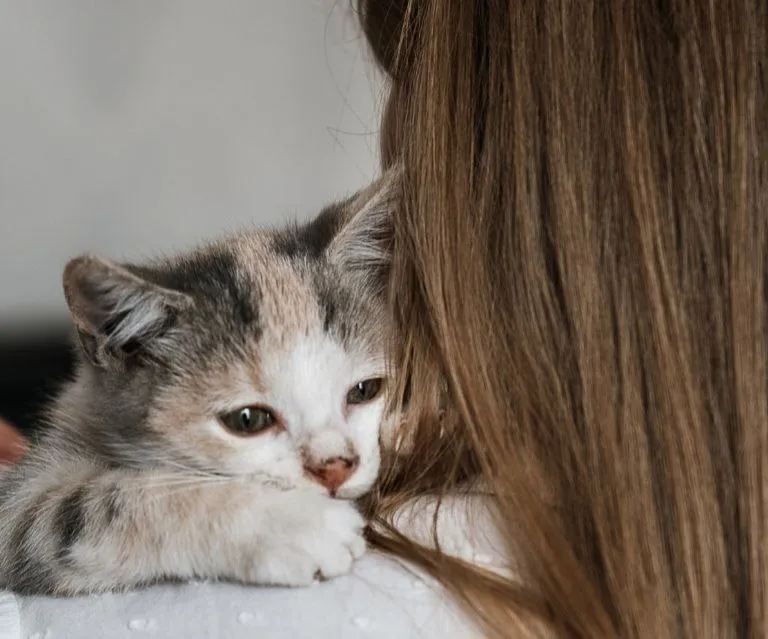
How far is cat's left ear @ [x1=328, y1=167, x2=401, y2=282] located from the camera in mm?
808

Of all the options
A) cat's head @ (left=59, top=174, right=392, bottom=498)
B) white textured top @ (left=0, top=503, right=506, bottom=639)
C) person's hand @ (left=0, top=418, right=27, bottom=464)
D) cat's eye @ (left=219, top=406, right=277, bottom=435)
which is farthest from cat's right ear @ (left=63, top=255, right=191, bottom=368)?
person's hand @ (left=0, top=418, right=27, bottom=464)

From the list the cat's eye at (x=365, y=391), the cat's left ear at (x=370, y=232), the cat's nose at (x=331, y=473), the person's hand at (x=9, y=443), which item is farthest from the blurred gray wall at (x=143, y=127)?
the cat's nose at (x=331, y=473)

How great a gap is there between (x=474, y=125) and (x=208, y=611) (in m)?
0.43

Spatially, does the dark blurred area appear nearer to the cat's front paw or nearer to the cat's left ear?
the cat's left ear

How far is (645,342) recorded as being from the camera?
63cm

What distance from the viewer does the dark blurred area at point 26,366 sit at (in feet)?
5.38

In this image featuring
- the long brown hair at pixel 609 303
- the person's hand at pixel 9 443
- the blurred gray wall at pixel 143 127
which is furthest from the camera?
the blurred gray wall at pixel 143 127

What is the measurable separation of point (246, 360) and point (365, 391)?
12 cm

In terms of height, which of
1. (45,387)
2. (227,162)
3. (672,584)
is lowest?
(45,387)

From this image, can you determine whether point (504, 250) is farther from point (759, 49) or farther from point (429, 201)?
point (759, 49)

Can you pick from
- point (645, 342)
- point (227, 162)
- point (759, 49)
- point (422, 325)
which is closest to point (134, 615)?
point (422, 325)

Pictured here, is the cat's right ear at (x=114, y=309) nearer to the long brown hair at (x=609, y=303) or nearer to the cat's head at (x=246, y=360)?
the cat's head at (x=246, y=360)

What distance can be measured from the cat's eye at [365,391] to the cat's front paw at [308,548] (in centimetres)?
17

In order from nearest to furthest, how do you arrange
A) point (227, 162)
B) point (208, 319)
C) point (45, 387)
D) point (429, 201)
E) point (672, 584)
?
1. point (672, 584)
2. point (429, 201)
3. point (208, 319)
4. point (45, 387)
5. point (227, 162)
